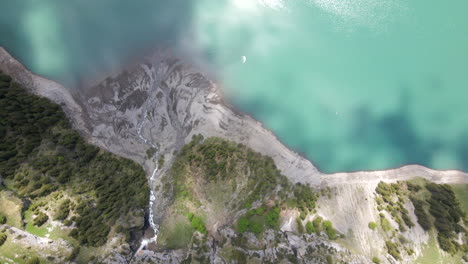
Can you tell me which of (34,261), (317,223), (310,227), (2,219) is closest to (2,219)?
(2,219)

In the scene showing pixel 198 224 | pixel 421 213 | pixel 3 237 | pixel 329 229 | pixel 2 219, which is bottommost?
pixel 3 237

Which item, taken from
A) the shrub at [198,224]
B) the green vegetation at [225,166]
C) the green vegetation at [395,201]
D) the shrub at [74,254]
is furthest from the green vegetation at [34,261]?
the green vegetation at [395,201]

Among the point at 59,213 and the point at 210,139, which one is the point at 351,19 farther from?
the point at 59,213

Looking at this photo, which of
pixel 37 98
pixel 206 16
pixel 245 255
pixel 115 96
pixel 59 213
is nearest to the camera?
pixel 59 213

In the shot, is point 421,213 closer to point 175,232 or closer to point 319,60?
point 319,60

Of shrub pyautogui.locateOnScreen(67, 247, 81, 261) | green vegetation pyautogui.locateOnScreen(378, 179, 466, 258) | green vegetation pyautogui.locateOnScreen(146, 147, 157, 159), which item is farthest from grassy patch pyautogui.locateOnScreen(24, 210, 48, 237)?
green vegetation pyautogui.locateOnScreen(378, 179, 466, 258)

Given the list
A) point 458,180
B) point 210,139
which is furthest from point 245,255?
point 458,180
